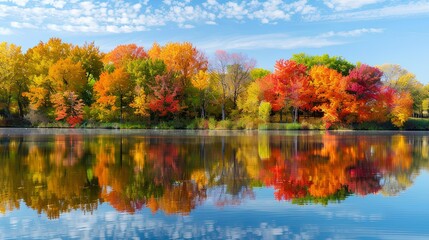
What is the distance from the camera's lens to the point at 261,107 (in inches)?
2349

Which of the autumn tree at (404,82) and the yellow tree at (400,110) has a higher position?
the autumn tree at (404,82)

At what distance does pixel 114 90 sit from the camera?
61.5m

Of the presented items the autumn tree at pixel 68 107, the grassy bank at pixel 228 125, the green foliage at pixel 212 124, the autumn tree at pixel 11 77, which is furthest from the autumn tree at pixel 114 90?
the autumn tree at pixel 11 77

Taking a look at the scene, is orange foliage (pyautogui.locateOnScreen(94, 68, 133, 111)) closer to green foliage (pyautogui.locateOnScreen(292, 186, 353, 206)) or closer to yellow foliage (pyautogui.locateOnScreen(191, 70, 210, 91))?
yellow foliage (pyautogui.locateOnScreen(191, 70, 210, 91))

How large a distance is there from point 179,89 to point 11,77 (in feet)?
86.0

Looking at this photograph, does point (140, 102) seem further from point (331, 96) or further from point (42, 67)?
point (331, 96)

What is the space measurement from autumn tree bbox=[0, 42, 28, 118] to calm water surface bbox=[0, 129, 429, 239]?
5027 cm

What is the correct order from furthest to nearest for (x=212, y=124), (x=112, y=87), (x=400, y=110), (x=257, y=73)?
(x=257, y=73), (x=112, y=87), (x=212, y=124), (x=400, y=110)

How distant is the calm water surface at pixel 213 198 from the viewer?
891 cm

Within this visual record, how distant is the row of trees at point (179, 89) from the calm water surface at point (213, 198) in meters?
40.4

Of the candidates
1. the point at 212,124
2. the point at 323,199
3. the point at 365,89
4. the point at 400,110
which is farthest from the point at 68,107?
the point at 323,199

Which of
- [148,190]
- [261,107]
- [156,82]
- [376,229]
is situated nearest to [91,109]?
[156,82]

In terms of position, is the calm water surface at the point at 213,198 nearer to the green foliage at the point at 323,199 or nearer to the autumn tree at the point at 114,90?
the green foliage at the point at 323,199

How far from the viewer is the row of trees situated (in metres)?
59.7
